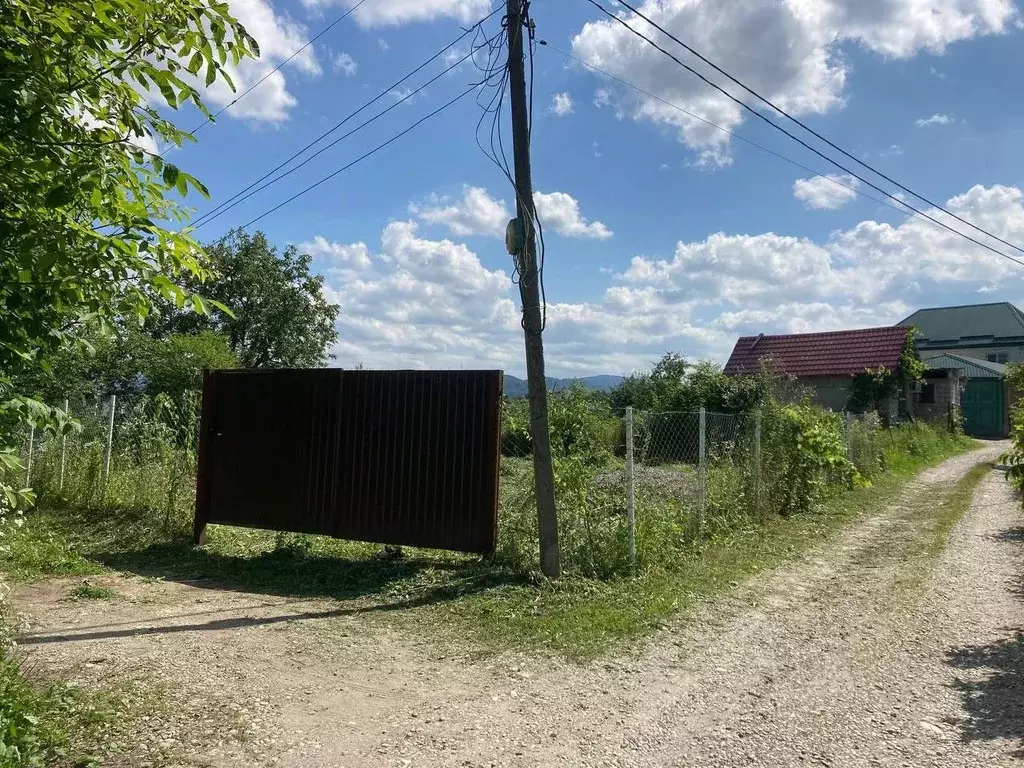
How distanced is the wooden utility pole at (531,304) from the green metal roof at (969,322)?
4681 cm

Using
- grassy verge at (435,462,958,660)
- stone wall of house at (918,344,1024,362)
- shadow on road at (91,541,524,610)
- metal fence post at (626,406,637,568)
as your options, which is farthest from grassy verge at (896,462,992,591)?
stone wall of house at (918,344,1024,362)

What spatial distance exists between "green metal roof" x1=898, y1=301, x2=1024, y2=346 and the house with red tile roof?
25491 mm

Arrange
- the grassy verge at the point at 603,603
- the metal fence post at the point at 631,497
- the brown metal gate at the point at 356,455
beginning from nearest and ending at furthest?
the grassy verge at the point at 603,603, the metal fence post at the point at 631,497, the brown metal gate at the point at 356,455

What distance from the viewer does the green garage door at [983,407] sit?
1193 inches

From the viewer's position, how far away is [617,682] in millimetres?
4180

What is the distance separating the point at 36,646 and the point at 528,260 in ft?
15.5

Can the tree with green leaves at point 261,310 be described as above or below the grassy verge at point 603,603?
above

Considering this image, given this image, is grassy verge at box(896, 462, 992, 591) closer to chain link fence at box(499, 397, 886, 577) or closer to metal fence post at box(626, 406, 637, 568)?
chain link fence at box(499, 397, 886, 577)

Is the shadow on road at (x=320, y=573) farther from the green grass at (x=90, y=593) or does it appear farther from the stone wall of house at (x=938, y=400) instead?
the stone wall of house at (x=938, y=400)

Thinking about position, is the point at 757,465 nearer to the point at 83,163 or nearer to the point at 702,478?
the point at 702,478

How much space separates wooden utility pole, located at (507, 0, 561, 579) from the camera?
6.34m

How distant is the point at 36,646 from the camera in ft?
14.7

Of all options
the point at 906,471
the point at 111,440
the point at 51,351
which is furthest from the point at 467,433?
the point at 906,471

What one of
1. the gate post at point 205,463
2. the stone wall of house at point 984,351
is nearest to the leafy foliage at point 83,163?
the gate post at point 205,463
